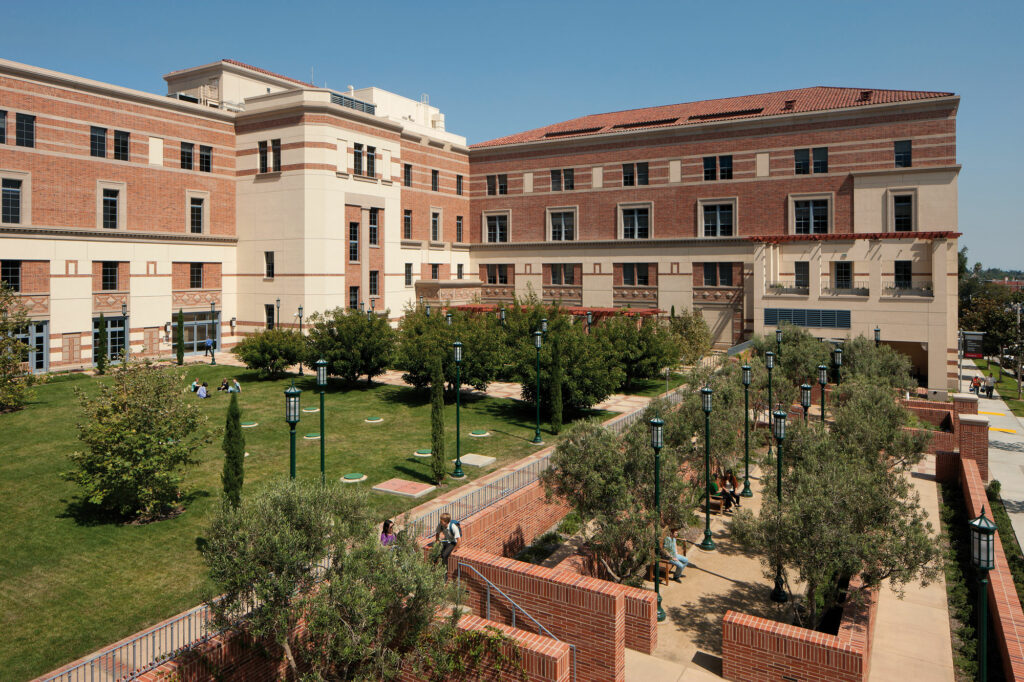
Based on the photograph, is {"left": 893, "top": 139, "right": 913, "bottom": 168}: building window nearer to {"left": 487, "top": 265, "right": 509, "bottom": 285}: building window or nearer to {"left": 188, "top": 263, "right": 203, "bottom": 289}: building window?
{"left": 487, "top": 265, "right": 509, "bottom": 285}: building window

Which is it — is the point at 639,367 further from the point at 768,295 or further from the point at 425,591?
the point at 425,591

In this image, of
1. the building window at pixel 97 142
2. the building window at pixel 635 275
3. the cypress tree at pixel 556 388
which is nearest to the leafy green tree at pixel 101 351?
the building window at pixel 97 142

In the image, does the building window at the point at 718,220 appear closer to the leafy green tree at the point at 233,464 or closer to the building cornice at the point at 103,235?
the building cornice at the point at 103,235

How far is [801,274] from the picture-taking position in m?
46.5

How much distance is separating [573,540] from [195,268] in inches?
1468

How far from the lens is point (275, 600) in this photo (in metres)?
9.60

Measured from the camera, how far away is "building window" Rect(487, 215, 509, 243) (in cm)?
6109

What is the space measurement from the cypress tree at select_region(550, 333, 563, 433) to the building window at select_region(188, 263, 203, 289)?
95.5 ft

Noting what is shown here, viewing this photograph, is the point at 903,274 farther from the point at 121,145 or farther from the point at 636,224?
the point at 121,145

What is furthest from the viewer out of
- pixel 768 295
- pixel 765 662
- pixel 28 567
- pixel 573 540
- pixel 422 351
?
pixel 768 295

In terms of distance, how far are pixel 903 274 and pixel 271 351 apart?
3929 cm

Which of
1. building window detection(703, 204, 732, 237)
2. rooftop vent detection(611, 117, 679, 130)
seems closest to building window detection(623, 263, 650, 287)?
building window detection(703, 204, 732, 237)

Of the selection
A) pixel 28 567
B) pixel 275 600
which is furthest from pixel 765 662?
pixel 28 567

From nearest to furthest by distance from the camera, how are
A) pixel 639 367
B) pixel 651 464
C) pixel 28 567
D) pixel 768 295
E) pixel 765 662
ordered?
pixel 765 662
pixel 28 567
pixel 651 464
pixel 639 367
pixel 768 295
